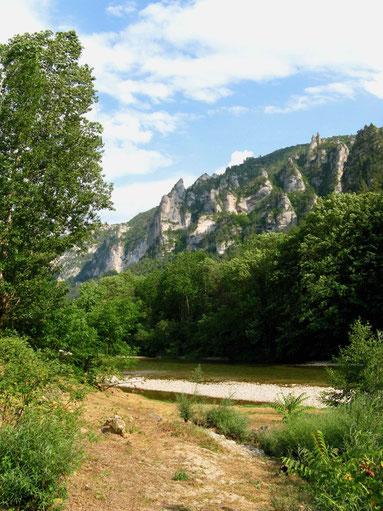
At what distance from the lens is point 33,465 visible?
15.3 ft

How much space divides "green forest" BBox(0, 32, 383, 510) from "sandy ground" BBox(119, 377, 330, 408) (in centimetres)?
452

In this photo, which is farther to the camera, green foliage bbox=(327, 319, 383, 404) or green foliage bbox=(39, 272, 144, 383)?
green foliage bbox=(39, 272, 144, 383)

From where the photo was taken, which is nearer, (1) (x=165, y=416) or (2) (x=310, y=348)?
(1) (x=165, y=416)

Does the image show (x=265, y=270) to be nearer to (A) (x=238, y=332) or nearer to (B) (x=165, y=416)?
(A) (x=238, y=332)

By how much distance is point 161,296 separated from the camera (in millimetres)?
64875

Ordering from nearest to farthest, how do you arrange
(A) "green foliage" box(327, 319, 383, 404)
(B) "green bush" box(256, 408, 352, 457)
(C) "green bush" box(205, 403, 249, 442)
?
(B) "green bush" box(256, 408, 352, 457) < (A) "green foliage" box(327, 319, 383, 404) < (C) "green bush" box(205, 403, 249, 442)

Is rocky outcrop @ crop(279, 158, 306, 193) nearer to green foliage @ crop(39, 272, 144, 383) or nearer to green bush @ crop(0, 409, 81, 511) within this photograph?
green foliage @ crop(39, 272, 144, 383)

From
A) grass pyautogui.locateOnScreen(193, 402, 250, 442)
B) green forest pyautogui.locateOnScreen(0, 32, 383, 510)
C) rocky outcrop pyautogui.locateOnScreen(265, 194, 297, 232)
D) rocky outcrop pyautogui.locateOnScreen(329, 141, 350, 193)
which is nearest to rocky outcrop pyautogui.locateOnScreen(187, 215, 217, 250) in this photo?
rocky outcrop pyautogui.locateOnScreen(265, 194, 297, 232)

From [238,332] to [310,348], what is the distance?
10.3m

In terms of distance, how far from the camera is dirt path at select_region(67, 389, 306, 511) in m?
5.43

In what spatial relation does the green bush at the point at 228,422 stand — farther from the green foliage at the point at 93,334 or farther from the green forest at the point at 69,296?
the green foliage at the point at 93,334

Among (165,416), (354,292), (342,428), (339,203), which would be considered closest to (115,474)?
(342,428)

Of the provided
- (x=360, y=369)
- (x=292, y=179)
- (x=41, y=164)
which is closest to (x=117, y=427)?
(x=360, y=369)

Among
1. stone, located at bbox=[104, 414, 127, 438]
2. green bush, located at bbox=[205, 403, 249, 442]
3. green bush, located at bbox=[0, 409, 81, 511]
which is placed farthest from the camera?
green bush, located at bbox=[205, 403, 249, 442]
